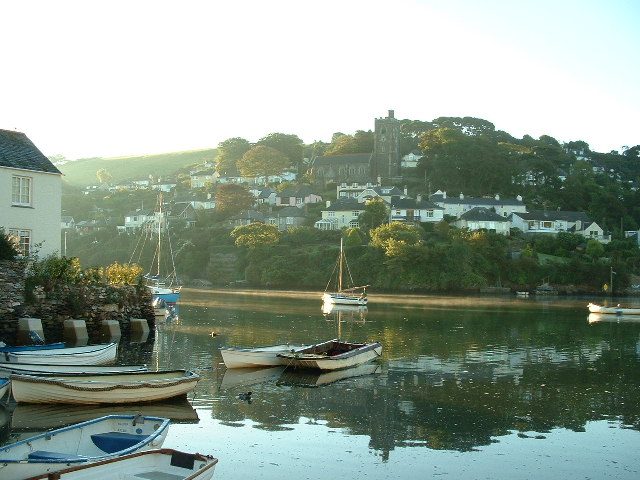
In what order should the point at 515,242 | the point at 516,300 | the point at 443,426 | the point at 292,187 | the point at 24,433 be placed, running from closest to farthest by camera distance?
the point at 24,433, the point at 443,426, the point at 516,300, the point at 515,242, the point at 292,187

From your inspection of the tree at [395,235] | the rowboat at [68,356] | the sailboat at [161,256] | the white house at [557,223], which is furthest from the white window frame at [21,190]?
the white house at [557,223]

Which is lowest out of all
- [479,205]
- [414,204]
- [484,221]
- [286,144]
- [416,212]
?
[484,221]

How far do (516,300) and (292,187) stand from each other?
6960cm

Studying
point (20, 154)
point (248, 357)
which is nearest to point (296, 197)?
point (20, 154)

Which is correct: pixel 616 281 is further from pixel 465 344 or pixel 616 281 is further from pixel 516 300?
pixel 465 344

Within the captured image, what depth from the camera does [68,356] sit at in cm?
2498

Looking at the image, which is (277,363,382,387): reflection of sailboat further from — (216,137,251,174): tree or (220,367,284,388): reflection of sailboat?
(216,137,251,174): tree

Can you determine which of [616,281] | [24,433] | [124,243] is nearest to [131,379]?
[24,433]

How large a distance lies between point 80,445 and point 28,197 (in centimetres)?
2588

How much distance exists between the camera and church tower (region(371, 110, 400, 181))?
15125cm

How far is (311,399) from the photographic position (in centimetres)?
2309

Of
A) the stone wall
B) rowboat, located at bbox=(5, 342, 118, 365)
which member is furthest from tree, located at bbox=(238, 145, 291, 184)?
rowboat, located at bbox=(5, 342, 118, 365)

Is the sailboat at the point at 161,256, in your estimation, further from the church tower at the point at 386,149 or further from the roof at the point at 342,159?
the church tower at the point at 386,149

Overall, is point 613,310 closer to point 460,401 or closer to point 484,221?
point 460,401
